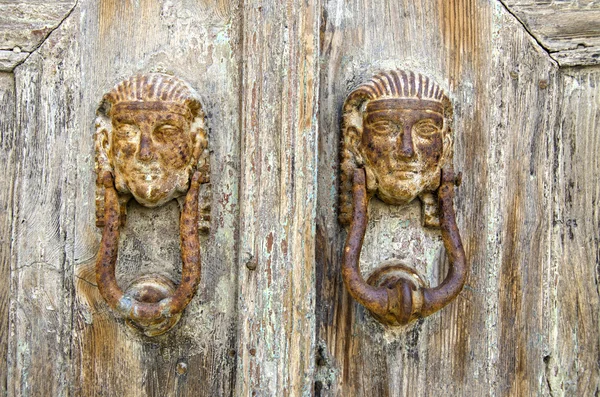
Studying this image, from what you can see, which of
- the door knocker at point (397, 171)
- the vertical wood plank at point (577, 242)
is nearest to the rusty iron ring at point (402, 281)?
the door knocker at point (397, 171)

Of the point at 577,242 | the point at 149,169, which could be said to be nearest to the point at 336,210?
the point at 149,169

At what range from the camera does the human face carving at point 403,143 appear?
0.93 m

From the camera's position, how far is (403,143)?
0.92 meters

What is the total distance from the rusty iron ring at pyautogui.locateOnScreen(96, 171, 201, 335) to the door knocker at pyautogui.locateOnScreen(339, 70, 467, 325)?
24 centimetres

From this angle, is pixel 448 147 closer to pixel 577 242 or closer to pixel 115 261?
pixel 577 242

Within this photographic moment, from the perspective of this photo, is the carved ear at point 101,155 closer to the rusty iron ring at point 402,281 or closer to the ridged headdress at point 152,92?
the ridged headdress at point 152,92

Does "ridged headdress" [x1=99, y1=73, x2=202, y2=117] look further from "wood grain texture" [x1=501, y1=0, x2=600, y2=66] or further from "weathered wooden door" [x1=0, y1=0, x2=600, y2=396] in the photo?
"wood grain texture" [x1=501, y1=0, x2=600, y2=66]

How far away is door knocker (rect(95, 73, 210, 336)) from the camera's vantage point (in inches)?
36.4

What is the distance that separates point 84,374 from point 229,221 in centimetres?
36

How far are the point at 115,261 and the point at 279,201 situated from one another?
0.28 meters

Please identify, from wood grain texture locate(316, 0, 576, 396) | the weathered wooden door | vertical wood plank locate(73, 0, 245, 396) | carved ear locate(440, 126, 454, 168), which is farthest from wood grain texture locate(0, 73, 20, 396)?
carved ear locate(440, 126, 454, 168)

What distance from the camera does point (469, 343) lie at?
1.04 metres

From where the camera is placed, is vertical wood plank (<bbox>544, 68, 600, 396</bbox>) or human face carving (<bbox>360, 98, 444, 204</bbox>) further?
vertical wood plank (<bbox>544, 68, 600, 396</bbox>)

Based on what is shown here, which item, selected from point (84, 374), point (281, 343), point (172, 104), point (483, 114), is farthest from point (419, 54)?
point (84, 374)
